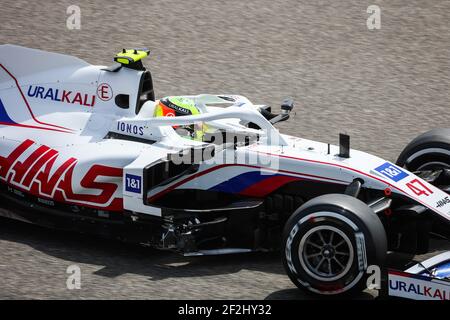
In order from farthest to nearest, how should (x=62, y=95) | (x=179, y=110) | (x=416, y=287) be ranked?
(x=62, y=95)
(x=179, y=110)
(x=416, y=287)

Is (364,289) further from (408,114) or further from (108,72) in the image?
(408,114)

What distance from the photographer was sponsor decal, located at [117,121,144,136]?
9734 mm

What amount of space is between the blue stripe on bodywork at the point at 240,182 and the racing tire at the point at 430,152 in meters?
1.87

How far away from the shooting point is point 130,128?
32.1 ft

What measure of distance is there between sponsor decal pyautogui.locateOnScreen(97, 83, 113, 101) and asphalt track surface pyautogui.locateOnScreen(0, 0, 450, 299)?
1449mm

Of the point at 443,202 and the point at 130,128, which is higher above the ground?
the point at 130,128

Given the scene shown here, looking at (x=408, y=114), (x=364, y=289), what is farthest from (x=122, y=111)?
(x=408, y=114)

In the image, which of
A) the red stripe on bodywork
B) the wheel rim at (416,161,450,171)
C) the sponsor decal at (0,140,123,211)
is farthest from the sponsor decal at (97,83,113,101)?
the wheel rim at (416,161,450,171)

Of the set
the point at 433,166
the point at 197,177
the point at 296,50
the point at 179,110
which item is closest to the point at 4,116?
the point at 179,110

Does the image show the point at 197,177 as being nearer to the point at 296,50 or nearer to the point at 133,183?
the point at 133,183

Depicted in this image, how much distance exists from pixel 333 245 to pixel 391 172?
112cm

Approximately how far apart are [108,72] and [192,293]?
9.12ft

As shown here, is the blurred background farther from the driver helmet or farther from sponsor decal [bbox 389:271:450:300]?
sponsor decal [bbox 389:271:450:300]

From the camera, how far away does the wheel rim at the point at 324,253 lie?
8211 millimetres
